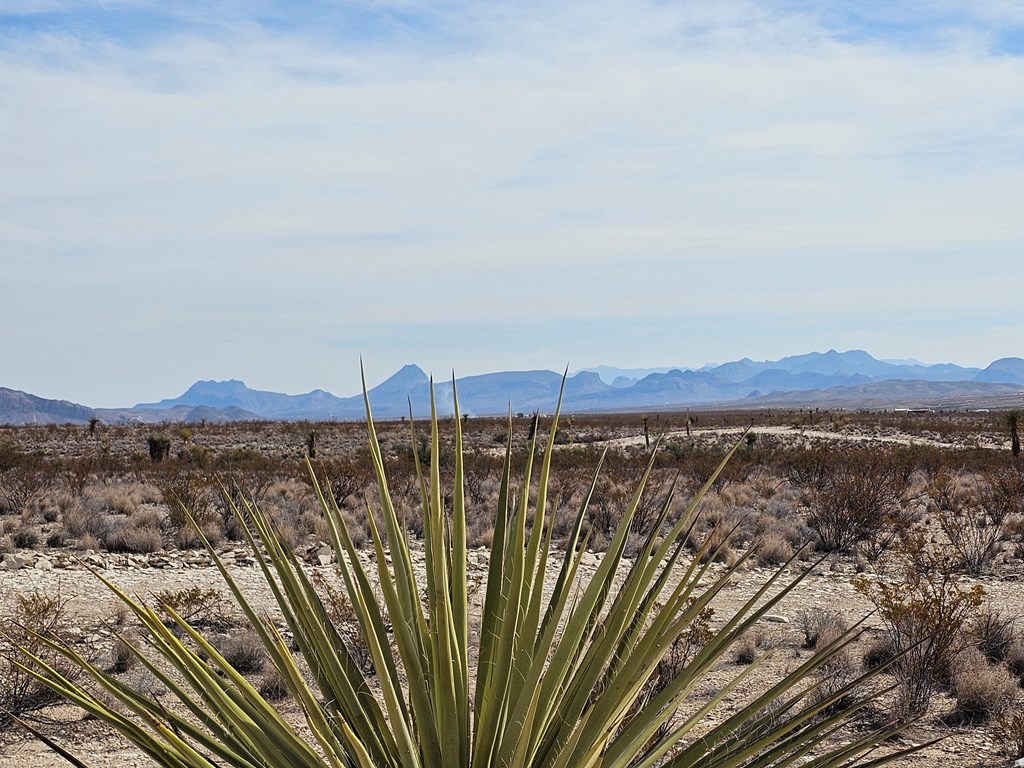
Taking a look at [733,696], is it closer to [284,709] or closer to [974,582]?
[284,709]

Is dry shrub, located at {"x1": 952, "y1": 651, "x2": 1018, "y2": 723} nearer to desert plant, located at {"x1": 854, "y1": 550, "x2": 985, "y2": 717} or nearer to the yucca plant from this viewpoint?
desert plant, located at {"x1": 854, "y1": 550, "x2": 985, "y2": 717}

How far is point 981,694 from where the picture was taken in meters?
5.75

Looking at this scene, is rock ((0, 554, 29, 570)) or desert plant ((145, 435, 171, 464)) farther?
desert plant ((145, 435, 171, 464))

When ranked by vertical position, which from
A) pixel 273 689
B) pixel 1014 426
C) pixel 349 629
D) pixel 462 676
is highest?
pixel 462 676

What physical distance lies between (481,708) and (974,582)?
31.2 ft

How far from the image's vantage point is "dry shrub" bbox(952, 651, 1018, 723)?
567 centimetres

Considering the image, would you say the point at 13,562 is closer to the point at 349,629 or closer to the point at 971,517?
the point at 349,629

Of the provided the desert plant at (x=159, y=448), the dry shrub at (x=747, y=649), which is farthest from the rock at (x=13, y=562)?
the desert plant at (x=159, y=448)

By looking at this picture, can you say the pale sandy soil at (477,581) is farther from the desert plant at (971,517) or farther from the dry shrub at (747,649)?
the desert plant at (971,517)

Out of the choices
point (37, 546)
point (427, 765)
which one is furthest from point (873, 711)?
point (37, 546)

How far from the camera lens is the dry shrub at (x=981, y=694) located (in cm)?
567

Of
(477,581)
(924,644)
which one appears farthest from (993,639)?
(477,581)

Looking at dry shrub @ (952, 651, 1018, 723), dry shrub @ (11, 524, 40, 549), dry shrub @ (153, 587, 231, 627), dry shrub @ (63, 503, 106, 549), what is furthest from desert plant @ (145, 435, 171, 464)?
dry shrub @ (952, 651, 1018, 723)

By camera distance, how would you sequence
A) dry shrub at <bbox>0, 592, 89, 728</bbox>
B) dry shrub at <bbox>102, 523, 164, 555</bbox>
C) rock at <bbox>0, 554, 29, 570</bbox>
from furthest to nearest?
dry shrub at <bbox>102, 523, 164, 555</bbox> → rock at <bbox>0, 554, 29, 570</bbox> → dry shrub at <bbox>0, 592, 89, 728</bbox>
